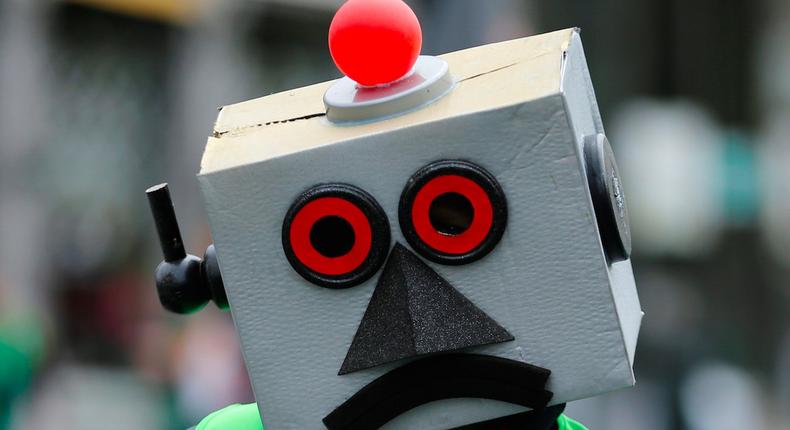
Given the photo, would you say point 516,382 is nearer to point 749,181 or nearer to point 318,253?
point 318,253

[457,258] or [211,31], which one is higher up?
[211,31]

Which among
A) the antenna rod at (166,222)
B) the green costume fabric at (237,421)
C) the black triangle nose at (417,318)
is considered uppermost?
the antenna rod at (166,222)

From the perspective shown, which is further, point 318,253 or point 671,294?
point 671,294

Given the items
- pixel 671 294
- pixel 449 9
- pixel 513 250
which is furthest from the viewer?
pixel 671 294

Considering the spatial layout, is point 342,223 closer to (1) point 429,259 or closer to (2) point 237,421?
(1) point 429,259

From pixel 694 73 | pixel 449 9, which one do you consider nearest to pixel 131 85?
pixel 449 9

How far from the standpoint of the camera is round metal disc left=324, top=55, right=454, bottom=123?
1816mm

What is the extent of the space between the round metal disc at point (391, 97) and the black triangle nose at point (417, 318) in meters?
0.22

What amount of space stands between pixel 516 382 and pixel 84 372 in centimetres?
707

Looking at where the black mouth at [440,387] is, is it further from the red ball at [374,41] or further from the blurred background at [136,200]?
the blurred background at [136,200]

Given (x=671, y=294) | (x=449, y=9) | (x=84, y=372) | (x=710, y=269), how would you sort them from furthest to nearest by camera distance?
(x=710, y=269) → (x=671, y=294) → (x=84, y=372) → (x=449, y=9)

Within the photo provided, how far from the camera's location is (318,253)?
179 cm

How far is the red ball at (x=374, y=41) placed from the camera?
6.07ft

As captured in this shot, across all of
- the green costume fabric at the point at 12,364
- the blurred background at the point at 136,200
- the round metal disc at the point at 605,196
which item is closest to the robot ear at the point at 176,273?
the round metal disc at the point at 605,196
